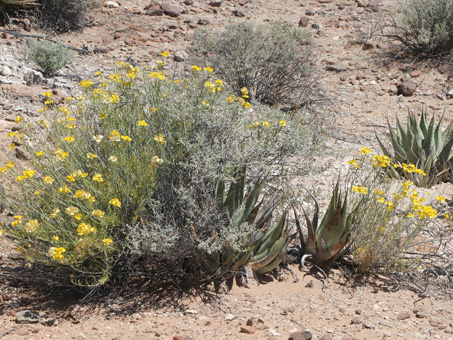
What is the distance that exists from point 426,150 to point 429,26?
5395 millimetres

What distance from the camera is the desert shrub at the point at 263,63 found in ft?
28.0

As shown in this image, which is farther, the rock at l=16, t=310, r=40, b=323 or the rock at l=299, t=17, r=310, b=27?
the rock at l=299, t=17, r=310, b=27

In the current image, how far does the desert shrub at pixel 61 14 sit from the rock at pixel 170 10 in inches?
63.6

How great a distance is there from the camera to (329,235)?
4.28 meters

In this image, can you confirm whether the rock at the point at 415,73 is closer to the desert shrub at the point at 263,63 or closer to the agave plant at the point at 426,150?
the desert shrub at the point at 263,63

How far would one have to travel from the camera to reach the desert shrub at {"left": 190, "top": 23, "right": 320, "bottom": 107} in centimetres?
855

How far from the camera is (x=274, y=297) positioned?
3900 millimetres

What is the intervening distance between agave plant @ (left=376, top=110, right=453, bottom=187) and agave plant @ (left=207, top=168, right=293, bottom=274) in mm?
2648

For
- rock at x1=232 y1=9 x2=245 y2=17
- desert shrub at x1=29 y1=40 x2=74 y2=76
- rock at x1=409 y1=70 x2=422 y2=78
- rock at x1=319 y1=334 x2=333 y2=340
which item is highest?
rock at x1=232 y1=9 x2=245 y2=17

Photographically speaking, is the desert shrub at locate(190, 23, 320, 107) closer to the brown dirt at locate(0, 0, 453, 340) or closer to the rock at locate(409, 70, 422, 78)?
the rock at locate(409, 70, 422, 78)

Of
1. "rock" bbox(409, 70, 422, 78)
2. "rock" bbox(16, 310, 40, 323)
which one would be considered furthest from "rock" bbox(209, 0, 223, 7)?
"rock" bbox(16, 310, 40, 323)

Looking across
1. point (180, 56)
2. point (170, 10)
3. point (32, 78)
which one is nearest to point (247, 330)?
point (32, 78)

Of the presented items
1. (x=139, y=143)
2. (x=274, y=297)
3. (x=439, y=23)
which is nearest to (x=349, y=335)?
(x=274, y=297)

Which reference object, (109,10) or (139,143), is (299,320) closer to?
(139,143)
